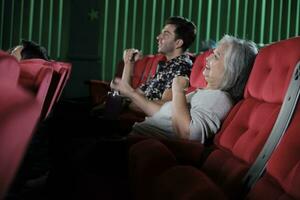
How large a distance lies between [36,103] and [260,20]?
579 cm

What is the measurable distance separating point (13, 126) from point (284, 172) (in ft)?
2.54

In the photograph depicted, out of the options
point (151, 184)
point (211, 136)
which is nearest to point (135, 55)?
point (211, 136)

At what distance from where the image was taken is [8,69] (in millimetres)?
405

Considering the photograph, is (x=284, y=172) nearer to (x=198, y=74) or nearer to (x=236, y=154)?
(x=236, y=154)

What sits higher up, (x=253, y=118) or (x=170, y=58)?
(x=170, y=58)

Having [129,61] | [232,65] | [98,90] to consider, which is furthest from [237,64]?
[98,90]

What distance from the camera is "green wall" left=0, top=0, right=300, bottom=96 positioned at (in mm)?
5199

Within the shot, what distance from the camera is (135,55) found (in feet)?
10.9

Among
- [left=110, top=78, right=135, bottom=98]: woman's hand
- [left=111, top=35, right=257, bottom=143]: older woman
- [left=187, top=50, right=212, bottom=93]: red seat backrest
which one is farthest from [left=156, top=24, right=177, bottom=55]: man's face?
[left=111, top=35, right=257, bottom=143]: older woman

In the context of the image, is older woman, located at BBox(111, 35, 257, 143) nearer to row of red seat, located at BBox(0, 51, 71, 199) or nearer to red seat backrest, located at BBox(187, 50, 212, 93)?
red seat backrest, located at BBox(187, 50, 212, 93)

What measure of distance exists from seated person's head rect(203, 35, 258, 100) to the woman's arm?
0.12 metres

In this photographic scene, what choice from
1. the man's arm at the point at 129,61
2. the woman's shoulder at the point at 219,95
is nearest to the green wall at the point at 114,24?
the man's arm at the point at 129,61

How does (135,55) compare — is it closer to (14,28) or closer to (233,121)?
(233,121)

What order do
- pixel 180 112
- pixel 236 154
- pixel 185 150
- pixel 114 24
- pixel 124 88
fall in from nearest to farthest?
pixel 236 154, pixel 185 150, pixel 180 112, pixel 124 88, pixel 114 24
